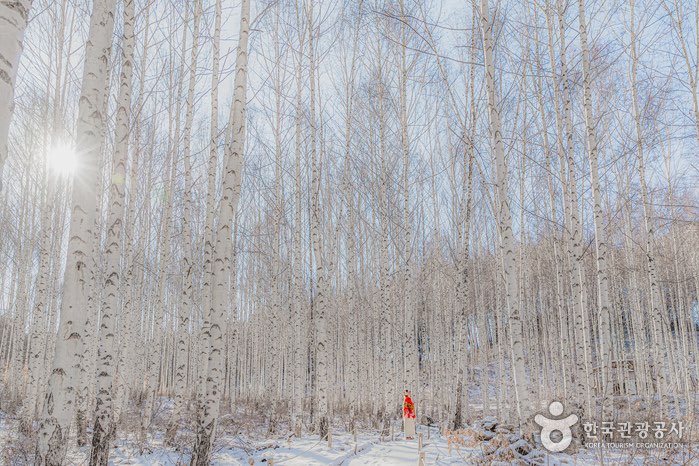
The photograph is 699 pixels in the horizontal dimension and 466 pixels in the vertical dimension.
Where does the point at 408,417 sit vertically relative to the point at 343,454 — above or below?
above

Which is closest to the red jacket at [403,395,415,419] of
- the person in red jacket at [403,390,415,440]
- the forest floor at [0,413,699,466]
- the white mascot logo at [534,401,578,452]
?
the person in red jacket at [403,390,415,440]

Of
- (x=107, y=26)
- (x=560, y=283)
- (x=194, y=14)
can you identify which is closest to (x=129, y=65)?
(x=107, y=26)

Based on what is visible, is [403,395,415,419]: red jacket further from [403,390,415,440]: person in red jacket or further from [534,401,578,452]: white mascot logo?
[534,401,578,452]: white mascot logo

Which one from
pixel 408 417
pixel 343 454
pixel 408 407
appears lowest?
pixel 343 454

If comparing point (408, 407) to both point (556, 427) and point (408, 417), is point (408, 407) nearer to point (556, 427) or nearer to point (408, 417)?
point (408, 417)

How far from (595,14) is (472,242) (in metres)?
8.96

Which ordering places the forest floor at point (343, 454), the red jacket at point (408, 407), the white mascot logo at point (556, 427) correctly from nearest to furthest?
1. the forest floor at point (343, 454)
2. the white mascot logo at point (556, 427)
3. the red jacket at point (408, 407)

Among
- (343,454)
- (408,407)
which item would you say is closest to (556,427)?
(408,407)

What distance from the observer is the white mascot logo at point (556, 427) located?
19.0ft

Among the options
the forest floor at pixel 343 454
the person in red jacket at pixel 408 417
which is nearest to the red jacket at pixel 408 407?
the person in red jacket at pixel 408 417

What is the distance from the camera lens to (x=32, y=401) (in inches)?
360

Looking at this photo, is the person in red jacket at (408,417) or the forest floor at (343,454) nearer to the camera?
the forest floor at (343,454)

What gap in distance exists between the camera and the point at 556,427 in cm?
611

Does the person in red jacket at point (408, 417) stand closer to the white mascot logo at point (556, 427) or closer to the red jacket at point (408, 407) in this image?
the red jacket at point (408, 407)
